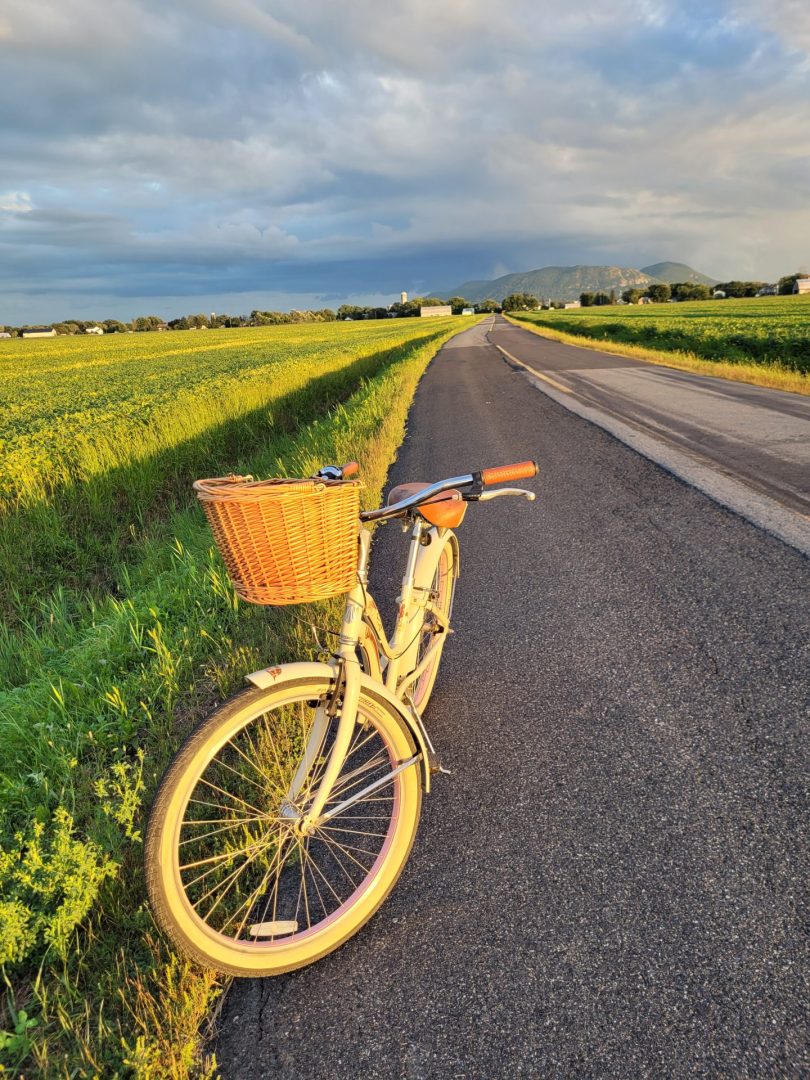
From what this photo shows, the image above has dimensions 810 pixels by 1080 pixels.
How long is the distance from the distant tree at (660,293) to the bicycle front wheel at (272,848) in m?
143

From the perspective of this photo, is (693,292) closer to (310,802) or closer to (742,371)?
(742,371)

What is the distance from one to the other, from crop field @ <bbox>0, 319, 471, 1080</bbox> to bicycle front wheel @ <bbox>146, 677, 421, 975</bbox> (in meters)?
0.19

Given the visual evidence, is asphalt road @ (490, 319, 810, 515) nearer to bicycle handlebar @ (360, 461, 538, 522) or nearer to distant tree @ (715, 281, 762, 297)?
bicycle handlebar @ (360, 461, 538, 522)

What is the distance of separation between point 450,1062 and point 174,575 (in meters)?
3.88

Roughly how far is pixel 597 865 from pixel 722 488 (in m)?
4.92

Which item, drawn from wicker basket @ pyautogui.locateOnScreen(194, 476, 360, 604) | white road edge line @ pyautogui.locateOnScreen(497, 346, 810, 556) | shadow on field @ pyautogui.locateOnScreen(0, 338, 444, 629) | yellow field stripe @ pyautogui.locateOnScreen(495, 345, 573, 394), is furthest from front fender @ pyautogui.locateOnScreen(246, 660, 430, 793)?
yellow field stripe @ pyautogui.locateOnScreen(495, 345, 573, 394)

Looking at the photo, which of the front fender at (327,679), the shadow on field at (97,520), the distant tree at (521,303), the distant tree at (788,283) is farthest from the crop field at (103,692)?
the distant tree at (521,303)

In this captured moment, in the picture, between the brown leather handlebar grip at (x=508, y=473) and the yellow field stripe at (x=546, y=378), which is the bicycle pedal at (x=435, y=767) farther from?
the yellow field stripe at (x=546, y=378)

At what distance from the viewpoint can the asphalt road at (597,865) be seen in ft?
5.28

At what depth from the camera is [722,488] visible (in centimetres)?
603

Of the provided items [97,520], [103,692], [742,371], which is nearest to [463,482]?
[103,692]

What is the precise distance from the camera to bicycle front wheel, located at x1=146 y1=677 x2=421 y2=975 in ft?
5.59

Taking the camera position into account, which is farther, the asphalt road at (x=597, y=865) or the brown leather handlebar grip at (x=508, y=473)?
the brown leather handlebar grip at (x=508, y=473)

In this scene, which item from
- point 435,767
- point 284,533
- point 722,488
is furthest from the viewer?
point 722,488
